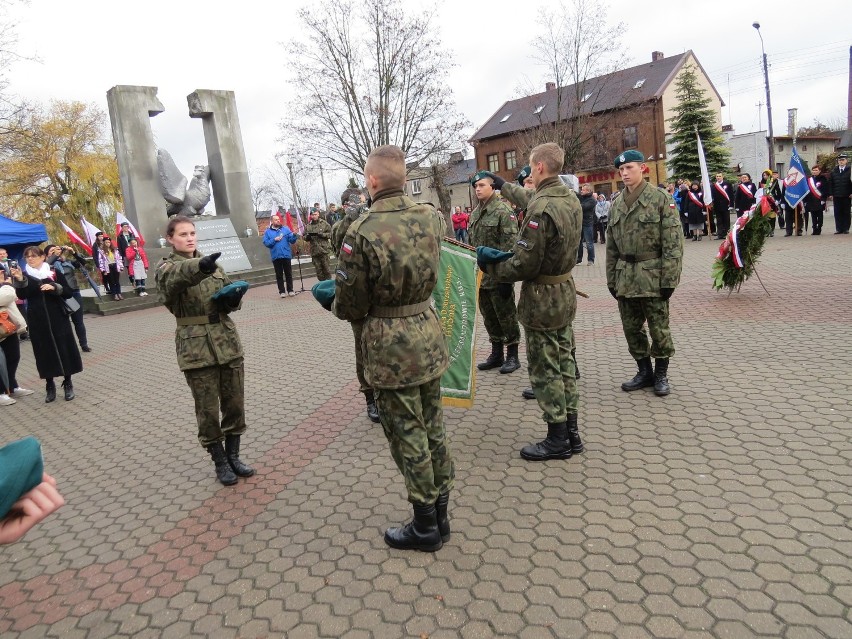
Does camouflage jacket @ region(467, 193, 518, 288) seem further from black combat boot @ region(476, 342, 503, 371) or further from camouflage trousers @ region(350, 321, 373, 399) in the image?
camouflage trousers @ region(350, 321, 373, 399)

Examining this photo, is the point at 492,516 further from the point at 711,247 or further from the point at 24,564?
the point at 711,247

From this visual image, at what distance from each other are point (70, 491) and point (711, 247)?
635 inches

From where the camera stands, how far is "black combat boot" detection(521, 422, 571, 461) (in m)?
4.03

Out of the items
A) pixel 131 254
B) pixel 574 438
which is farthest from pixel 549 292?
pixel 131 254

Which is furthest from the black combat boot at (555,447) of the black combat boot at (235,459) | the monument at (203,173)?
the monument at (203,173)

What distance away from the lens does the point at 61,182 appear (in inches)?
1364

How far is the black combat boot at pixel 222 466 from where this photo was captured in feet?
13.9

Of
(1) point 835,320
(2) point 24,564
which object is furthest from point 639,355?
(2) point 24,564

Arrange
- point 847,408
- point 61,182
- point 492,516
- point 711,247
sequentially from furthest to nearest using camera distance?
point 61,182, point 711,247, point 847,408, point 492,516

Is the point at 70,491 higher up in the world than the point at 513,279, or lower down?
lower down

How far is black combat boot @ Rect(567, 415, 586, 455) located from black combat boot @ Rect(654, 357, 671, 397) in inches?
55.3

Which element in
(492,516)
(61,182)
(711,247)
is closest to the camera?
(492,516)

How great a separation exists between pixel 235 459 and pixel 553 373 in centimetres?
247

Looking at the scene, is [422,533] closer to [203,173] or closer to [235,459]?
[235,459]
